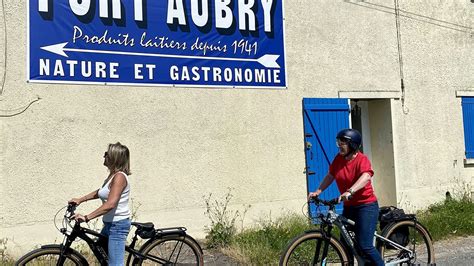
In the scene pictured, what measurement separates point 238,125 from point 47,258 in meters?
4.10

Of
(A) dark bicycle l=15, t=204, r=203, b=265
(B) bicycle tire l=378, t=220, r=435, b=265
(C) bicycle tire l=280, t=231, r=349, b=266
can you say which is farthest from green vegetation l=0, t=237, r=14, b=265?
(B) bicycle tire l=378, t=220, r=435, b=265

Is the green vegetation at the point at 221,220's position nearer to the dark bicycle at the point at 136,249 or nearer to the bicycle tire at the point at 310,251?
the dark bicycle at the point at 136,249

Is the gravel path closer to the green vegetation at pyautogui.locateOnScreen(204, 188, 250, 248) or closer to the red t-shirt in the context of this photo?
the red t-shirt

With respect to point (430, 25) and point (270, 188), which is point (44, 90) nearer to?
point (270, 188)

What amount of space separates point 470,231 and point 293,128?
3229mm

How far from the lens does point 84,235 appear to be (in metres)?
5.11

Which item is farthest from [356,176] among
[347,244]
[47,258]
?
[47,258]

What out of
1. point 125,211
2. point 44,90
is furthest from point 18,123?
point 125,211

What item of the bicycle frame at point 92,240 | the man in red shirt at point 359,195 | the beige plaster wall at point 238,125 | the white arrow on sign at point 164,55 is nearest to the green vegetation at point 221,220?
the beige plaster wall at point 238,125

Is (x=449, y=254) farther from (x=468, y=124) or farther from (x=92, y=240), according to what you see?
(x=92, y=240)

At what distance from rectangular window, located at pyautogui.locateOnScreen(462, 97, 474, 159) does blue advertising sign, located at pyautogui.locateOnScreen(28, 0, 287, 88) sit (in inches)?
164

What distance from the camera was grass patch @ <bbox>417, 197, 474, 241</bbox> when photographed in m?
8.58

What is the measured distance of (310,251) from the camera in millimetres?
5305

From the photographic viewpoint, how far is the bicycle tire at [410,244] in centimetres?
573
